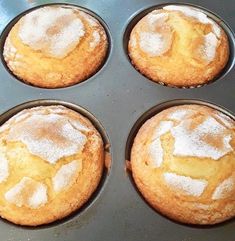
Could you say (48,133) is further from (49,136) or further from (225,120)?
(225,120)

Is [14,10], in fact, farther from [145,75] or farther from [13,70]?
[145,75]

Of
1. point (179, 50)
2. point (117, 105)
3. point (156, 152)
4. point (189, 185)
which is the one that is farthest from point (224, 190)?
point (179, 50)

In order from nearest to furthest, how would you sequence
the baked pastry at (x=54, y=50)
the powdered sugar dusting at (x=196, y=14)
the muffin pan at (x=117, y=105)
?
the muffin pan at (x=117, y=105), the baked pastry at (x=54, y=50), the powdered sugar dusting at (x=196, y=14)

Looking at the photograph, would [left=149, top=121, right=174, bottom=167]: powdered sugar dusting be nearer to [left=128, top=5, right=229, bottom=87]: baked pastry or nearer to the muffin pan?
the muffin pan

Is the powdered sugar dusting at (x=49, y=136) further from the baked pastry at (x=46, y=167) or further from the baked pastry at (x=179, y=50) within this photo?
the baked pastry at (x=179, y=50)

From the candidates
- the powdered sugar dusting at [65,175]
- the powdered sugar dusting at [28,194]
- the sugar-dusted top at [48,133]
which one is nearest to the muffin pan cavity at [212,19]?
the sugar-dusted top at [48,133]

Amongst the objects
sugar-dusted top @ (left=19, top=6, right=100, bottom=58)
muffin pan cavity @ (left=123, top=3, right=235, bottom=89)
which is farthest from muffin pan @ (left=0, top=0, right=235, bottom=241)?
sugar-dusted top @ (left=19, top=6, right=100, bottom=58)
